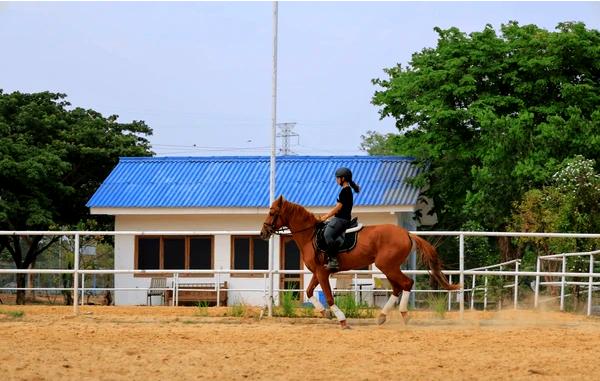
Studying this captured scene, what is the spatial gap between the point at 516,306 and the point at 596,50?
1341 centimetres

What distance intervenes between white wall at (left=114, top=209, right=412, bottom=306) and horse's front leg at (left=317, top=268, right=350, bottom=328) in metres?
12.7

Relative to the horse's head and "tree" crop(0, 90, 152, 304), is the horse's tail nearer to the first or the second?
the horse's head

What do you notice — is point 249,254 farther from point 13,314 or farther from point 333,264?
point 333,264

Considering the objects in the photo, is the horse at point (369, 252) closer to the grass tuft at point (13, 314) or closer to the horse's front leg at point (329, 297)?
the horse's front leg at point (329, 297)

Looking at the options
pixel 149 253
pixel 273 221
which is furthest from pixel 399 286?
pixel 149 253

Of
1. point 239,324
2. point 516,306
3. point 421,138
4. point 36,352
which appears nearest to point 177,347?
point 36,352

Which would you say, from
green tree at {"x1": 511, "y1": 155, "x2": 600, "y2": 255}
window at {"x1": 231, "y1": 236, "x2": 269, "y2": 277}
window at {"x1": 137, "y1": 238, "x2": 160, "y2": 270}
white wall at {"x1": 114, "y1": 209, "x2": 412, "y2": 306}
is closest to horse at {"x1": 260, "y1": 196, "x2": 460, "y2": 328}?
green tree at {"x1": 511, "y1": 155, "x2": 600, "y2": 255}

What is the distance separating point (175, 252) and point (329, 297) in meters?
14.9

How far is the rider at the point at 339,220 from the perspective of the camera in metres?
14.8

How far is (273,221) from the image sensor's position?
607 inches

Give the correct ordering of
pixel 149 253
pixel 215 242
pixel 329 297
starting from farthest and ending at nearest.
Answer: pixel 149 253 < pixel 215 242 < pixel 329 297

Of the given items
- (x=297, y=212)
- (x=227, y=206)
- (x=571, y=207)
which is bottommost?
(x=297, y=212)

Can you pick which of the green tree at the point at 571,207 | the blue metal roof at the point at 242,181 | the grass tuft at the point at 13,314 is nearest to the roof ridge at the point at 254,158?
the blue metal roof at the point at 242,181

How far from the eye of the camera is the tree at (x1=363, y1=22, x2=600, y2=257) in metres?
27.6
